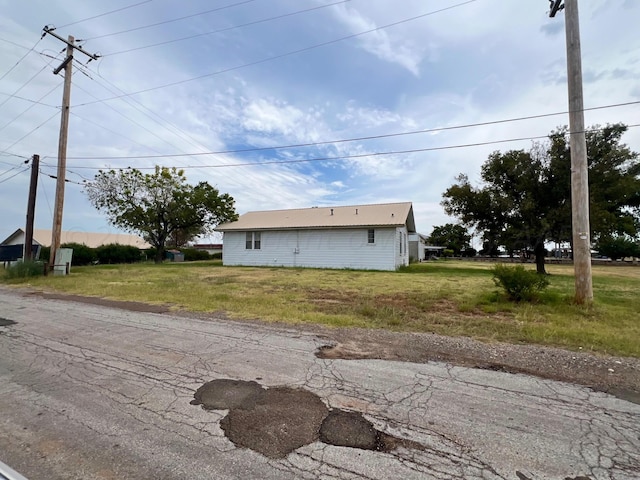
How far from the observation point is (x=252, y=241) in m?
24.6

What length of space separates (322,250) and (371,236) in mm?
3491

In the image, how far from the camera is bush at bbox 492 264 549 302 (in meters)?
8.44

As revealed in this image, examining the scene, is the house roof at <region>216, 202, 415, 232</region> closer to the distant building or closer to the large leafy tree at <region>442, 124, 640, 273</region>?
the large leafy tree at <region>442, 124, 640, 273</region>

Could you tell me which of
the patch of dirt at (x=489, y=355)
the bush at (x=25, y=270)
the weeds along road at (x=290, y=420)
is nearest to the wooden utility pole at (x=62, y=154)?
the bush at (x=25, y=270)

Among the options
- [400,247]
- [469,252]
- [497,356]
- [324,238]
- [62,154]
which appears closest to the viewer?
[497,356]

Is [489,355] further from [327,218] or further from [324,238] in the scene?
[327,218]

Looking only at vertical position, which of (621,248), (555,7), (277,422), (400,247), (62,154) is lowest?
(277,422)

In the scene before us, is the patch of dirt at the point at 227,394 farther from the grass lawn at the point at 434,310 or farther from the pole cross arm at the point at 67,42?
the pole cross arm at the point at 67,42

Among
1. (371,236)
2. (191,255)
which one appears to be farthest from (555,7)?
(191,255)

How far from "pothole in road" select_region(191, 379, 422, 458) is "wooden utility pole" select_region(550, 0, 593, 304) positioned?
7678 mm

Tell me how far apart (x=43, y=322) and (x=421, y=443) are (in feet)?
24.8

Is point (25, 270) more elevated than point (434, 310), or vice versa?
point (25, 270)

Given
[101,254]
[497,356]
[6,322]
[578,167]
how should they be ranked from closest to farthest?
[497,356] → [6,322] → [578,167] → [101,254]

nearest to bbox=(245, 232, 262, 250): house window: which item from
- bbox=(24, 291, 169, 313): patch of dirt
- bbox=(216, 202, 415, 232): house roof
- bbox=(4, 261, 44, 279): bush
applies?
bbox=(216, 202, 415, 232): house roof
